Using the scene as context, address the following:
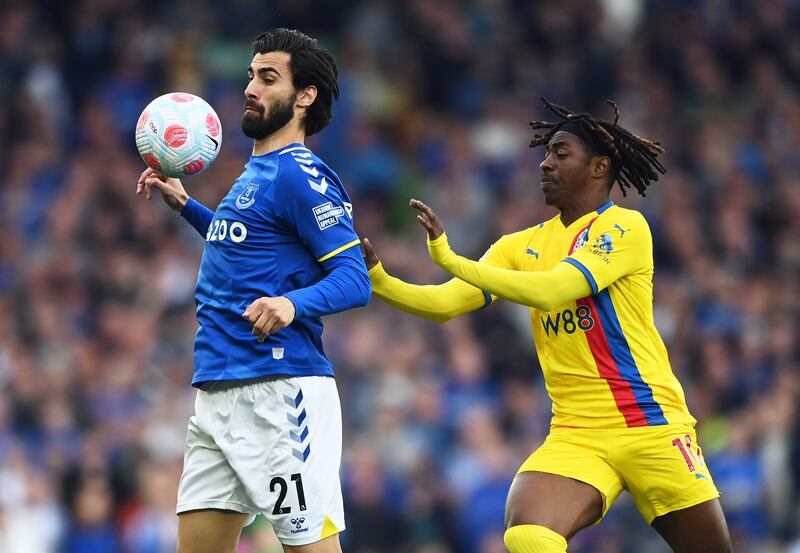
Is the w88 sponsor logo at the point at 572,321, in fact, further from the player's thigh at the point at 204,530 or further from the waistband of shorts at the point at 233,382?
the player's thigh at the point at 204,530

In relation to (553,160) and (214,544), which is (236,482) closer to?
(214,544)

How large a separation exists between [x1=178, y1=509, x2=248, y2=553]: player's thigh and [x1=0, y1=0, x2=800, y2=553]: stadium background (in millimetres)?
4132

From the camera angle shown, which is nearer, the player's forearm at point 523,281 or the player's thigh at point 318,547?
the player's thigh at point 318,547

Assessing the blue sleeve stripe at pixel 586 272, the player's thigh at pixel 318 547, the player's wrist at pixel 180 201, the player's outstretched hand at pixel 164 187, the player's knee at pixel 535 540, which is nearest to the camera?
the player's thigh at pixel 318 547

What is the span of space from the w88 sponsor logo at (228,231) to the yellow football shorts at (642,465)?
65.5 inches

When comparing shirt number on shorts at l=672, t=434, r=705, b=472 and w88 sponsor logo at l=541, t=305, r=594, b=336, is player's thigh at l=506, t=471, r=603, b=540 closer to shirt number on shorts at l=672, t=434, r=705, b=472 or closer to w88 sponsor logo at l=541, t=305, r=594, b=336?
shirt number on shorts at l=672, t=434, r=705, b=472

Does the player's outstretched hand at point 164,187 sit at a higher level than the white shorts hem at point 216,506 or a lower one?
higher

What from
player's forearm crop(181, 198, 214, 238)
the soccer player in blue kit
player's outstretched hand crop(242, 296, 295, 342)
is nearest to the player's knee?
the soccer player in blue kit

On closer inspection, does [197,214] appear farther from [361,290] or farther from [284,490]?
[284,490]

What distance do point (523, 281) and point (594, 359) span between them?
52 centimetres

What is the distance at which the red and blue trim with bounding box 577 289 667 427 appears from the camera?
19.9ft

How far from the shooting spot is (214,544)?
5516 millimetres

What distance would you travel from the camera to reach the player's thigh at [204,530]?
217 inches

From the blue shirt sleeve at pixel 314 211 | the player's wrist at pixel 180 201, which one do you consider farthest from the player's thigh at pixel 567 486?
the player's wrist at pixel 180 201
